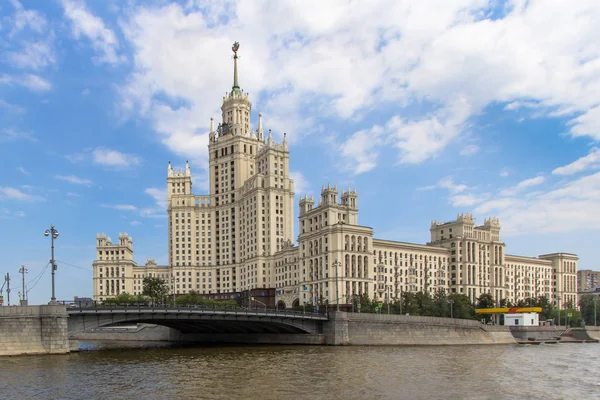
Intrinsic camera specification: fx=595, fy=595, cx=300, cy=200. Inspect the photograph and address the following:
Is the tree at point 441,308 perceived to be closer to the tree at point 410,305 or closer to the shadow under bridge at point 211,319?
the tree at point 410,305

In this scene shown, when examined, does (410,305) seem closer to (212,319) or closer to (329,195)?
(329,195)

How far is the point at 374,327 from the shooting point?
103 meters

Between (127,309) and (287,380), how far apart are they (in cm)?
3425

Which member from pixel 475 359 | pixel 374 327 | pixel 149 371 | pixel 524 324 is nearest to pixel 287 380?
pixel 149 371

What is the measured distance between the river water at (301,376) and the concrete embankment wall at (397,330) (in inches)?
A: 550

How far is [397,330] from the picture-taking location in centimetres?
10500

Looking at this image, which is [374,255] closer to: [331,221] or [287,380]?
[331,221]

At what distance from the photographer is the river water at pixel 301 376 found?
49906mm

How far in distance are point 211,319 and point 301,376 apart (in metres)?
33.7

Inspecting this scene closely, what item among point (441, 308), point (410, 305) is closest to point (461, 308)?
point (441, 308)

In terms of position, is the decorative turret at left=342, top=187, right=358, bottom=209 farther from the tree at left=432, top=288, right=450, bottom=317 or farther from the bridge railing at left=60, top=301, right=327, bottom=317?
the bridge railing at left=60, top=301, right=327, bottom=317

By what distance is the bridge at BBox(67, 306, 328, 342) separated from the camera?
263ft

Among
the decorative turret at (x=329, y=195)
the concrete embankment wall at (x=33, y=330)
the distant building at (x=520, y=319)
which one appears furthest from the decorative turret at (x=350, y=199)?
the concrete embankment wall at (x=33, y=330)

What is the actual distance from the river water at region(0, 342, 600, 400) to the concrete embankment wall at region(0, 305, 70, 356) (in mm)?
2762
